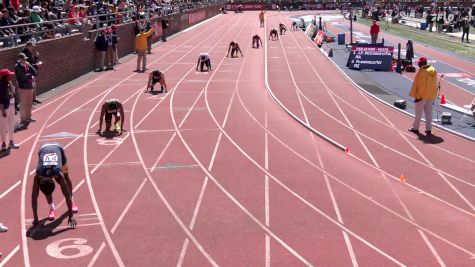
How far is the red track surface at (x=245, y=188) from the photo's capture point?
26.7ft

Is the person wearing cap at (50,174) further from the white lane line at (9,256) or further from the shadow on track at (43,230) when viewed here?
the white lane line at (9,256)

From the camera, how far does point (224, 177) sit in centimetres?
1151

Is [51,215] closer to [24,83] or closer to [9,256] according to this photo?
[9,256]

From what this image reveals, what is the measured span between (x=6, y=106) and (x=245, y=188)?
19.8 ft

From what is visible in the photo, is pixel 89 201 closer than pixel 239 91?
Yes

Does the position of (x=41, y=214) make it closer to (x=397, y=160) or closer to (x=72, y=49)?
(x=397, y=160)

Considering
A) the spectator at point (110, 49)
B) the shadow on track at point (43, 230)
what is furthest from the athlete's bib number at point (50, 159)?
the spectator at point (110, 49)

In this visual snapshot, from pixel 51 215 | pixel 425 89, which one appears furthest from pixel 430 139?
pixel 51 215

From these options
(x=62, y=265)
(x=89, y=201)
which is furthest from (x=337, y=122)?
(x=62, y=265)

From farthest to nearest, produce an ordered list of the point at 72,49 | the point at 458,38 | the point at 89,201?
1. the point at 458,38
2. the point at 72,49
3. the point at 89,201

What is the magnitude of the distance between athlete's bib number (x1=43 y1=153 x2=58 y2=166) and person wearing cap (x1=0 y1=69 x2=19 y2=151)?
507 cm

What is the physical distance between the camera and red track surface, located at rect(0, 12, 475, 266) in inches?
320

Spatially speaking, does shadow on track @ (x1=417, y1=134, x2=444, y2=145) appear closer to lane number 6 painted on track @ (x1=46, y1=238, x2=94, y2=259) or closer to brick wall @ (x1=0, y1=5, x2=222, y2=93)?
lane number 6 painted on track @ (x1=46, y1=238, x2=94, y2=259)

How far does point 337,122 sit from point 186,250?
9.57m
